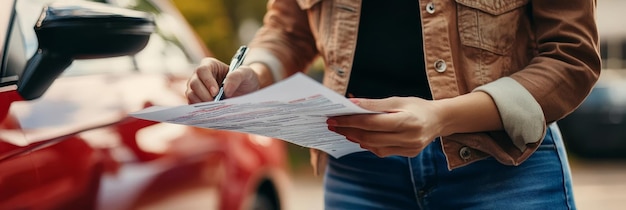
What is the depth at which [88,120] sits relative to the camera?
6.78 feet

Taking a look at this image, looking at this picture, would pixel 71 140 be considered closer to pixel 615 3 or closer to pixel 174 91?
pixel 174 91

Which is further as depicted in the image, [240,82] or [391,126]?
[240,82]

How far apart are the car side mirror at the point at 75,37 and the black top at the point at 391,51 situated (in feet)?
1.53

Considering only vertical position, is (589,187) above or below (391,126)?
below

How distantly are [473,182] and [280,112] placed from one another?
507 millimetres

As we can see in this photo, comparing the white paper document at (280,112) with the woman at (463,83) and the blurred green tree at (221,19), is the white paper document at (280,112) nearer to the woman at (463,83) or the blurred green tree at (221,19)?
the woman at (463,83)

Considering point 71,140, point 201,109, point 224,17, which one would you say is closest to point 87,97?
point 71,140

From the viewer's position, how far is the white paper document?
1364 millimetres

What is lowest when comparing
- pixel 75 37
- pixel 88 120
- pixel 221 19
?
pixel 221 19

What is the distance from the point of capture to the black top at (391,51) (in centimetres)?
182

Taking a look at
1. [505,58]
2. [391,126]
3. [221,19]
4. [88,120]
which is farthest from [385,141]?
[221,19]

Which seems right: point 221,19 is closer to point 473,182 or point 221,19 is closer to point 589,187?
point 589,187

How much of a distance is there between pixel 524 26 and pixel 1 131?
0.99 meters

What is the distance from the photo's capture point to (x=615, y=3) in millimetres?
11680
